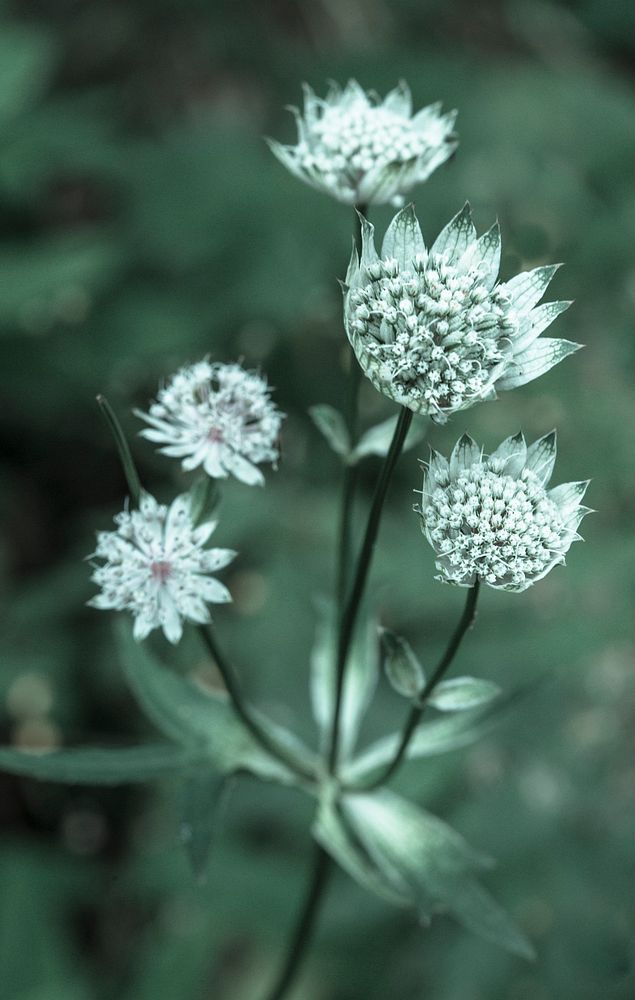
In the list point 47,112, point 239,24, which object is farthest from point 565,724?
point 239,24

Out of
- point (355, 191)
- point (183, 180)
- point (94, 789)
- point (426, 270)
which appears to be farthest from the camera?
point (183, 180)

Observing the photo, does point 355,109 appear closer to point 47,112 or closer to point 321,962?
point 321,962

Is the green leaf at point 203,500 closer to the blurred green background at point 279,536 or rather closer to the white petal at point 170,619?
the white petal at point 170,619

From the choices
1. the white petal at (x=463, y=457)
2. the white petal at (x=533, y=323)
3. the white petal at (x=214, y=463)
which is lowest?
the white petal at (x=214, y=463)

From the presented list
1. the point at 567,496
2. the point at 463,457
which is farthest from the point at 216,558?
the point at 567,496

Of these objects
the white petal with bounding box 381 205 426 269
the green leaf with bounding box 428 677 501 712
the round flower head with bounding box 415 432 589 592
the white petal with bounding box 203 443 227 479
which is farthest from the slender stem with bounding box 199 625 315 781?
the white petal with bounding box 381 205 426 269

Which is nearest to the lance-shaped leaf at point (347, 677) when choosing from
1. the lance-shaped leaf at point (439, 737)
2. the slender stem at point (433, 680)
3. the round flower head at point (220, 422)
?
the lance-shaped leaf at point (439, 737)

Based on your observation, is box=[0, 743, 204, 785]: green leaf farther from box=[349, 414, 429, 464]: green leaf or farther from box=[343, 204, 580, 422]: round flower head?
box=[343, 204, 580, 422]: round flower head
